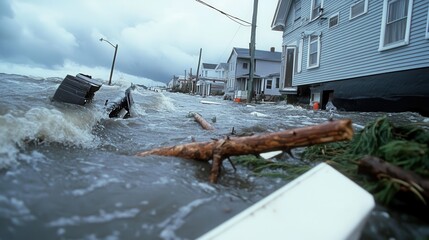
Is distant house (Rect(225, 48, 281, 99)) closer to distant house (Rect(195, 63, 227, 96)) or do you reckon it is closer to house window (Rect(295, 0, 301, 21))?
distant house (Rect(195, 63, 227, 96))

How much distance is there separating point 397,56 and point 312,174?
328 inches

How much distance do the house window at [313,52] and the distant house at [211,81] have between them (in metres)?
30.3

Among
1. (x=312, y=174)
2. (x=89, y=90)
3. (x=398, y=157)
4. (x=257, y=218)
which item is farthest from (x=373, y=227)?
(x=89, y=90)

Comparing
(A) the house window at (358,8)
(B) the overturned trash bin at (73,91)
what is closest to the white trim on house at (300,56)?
(A) the house window at (358,8)

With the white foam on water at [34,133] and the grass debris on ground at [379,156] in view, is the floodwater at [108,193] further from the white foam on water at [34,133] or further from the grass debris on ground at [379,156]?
the grass debris on ground at [379,156]

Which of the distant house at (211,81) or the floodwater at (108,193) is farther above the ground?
the distant house at (211,81)

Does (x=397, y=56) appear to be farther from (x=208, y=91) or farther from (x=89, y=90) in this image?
(x=208, y=91)

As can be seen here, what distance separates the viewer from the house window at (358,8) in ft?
31.6

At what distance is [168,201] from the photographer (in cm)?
186

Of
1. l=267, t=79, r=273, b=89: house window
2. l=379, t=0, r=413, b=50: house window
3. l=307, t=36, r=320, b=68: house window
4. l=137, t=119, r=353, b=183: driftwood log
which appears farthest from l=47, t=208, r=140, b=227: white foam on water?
l=267, t=79, r=273, b=89: house window

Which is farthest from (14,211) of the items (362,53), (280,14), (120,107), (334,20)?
(280,14)

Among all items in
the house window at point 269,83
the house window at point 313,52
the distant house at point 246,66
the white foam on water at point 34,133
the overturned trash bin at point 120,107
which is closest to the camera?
the white foam on water at point 34,133

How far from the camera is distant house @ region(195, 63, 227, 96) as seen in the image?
49.3 m

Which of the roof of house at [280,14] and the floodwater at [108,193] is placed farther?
the roof of house at [280,14]
